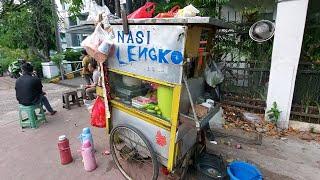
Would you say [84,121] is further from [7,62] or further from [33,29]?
[7,62]

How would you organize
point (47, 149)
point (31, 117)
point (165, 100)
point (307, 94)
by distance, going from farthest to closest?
point (31, 117)
point (307, 94)
point (47, 149)
point (165, 100)

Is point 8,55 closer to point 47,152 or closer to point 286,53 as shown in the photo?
point 47,152

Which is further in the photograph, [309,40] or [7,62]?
[7,62]

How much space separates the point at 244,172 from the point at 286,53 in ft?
9.03

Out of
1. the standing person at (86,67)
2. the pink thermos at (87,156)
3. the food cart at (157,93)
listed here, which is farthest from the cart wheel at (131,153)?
the standing person at (86,67)

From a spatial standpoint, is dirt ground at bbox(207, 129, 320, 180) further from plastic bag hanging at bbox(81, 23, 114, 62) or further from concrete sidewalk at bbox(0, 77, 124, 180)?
plastic bag hanging at bbox(81, 23, 114, 62)

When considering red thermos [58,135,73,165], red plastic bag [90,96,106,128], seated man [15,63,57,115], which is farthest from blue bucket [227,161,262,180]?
seated man [15,63,57,115]

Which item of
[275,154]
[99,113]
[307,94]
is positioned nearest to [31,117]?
[99,113]

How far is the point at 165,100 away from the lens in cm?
275

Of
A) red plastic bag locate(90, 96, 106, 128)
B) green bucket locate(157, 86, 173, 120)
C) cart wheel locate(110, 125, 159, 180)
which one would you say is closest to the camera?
green bucket locate(157, 86, 173, 120)

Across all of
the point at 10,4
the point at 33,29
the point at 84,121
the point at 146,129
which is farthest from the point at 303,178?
the point at 10,4

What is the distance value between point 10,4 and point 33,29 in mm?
1784

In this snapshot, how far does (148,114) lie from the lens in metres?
2.86

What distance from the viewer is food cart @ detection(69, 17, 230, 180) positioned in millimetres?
2461
